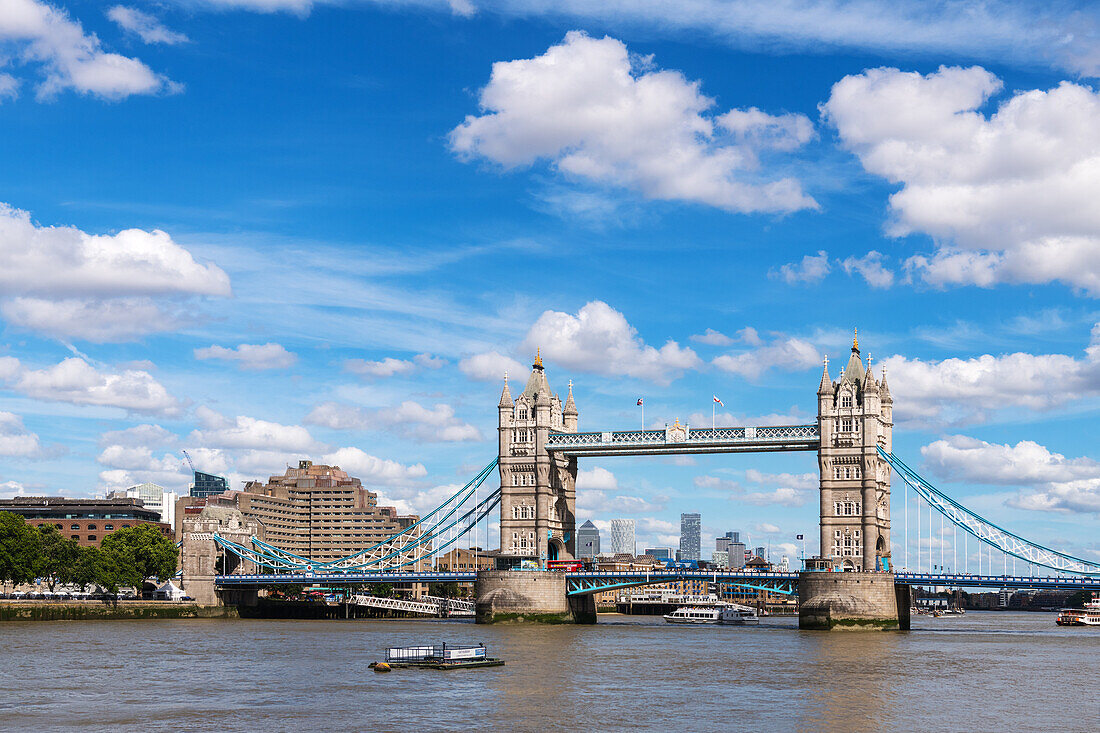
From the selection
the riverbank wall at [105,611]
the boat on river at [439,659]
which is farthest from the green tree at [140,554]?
the boat on river at [439,659]

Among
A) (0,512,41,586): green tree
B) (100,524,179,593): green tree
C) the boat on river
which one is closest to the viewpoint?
the boat on river

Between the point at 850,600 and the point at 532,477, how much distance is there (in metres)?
41.7

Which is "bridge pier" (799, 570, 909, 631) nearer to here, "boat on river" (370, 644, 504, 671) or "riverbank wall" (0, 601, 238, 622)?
"boat on river" (370, 644, 504, 671)

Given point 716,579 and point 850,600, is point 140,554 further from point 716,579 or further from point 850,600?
point 850,600

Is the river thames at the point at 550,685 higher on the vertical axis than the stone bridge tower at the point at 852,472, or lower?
lower

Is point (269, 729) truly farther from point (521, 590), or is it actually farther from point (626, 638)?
point (521, 590)

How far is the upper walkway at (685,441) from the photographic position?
5512 inches

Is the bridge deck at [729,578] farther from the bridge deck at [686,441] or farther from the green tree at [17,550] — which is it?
the green tree at [17,550]

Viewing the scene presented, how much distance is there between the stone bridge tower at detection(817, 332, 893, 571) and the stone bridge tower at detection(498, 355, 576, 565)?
31062 millimetres

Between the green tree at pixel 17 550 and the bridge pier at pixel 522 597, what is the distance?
4592 cm

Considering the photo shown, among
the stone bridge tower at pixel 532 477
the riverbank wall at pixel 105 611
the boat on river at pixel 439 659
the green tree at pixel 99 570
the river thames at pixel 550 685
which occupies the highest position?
the stone bridge tower at pixel 532 477

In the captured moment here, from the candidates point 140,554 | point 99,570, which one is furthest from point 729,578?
point 140,554

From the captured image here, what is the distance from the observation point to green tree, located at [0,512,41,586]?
136125mm

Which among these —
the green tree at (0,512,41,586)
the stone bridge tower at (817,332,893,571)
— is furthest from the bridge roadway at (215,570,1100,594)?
the green tree at (0,512,41,586)
